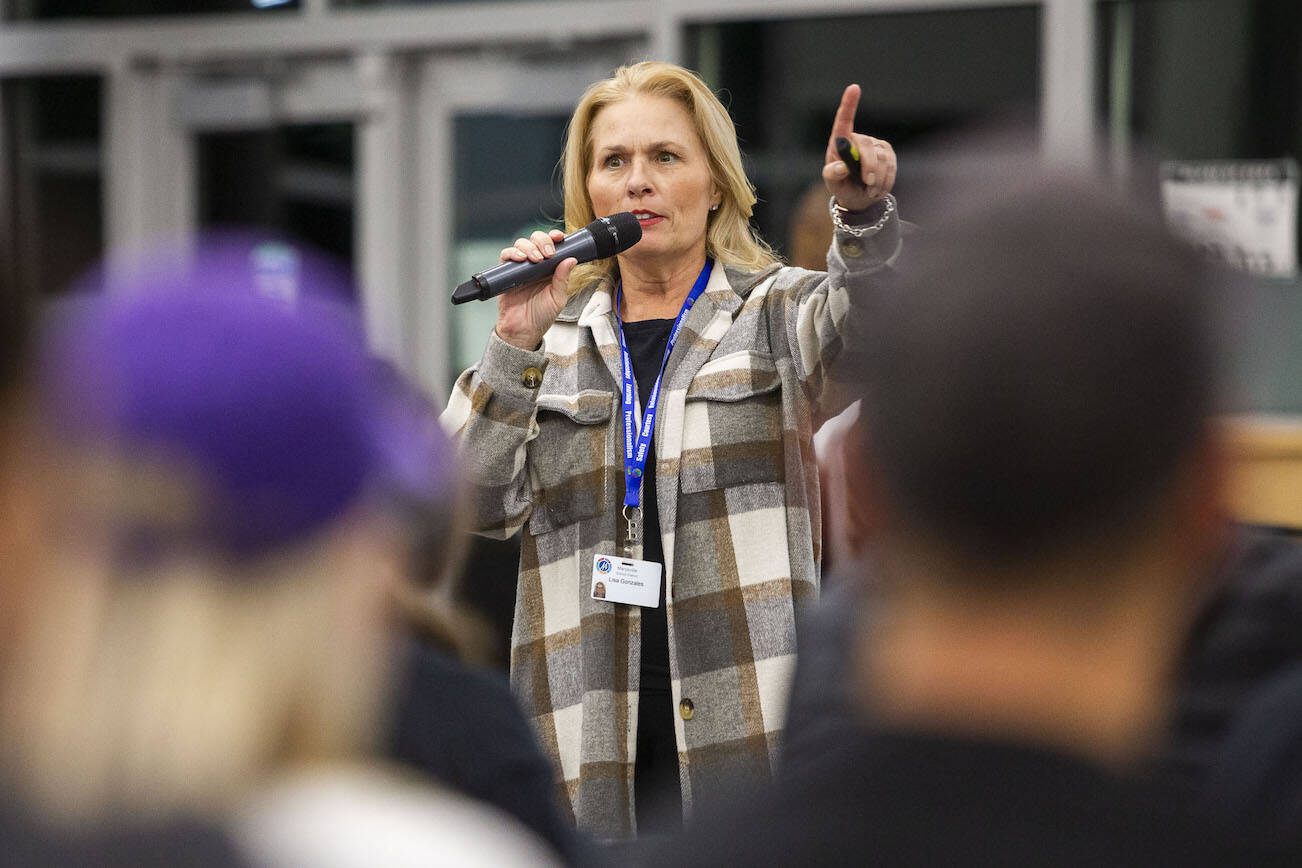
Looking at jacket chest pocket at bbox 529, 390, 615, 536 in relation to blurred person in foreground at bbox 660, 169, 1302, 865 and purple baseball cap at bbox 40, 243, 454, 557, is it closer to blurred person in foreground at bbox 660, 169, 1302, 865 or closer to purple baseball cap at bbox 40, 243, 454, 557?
purple baseball cap at bbox 40, 243, 454, 557

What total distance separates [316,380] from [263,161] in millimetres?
5754

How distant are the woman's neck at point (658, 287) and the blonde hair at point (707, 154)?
6 centimetres

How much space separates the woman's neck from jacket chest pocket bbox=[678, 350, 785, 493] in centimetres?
22

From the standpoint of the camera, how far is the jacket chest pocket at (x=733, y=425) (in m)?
2.60

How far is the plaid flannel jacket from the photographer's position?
8.42 feet

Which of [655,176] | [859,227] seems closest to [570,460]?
A: [655,176]

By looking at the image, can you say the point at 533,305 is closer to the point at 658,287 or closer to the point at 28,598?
the point at 658,287

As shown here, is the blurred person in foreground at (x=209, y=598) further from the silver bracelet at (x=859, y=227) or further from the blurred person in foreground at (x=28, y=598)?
the silver bracelet at (x=859, y=227)

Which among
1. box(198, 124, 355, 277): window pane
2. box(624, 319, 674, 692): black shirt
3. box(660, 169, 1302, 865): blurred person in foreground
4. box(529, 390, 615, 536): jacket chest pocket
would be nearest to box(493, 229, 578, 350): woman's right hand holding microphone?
box(529, 390, 615, 536): jacket chest pocket

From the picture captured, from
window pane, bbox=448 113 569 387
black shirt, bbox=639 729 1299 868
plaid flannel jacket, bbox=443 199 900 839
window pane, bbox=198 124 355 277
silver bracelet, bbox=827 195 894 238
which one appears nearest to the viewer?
black shirt, bbox=639 729 1299 868

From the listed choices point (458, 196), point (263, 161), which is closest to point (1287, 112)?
point (458, 196)

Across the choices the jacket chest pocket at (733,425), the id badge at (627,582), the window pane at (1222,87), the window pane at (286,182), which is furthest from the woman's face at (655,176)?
the window pane at (286,182)

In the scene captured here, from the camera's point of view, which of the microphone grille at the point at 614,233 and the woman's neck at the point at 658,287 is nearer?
the microphone grille at the point at 614,233

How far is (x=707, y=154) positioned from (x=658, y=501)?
2.24ft
